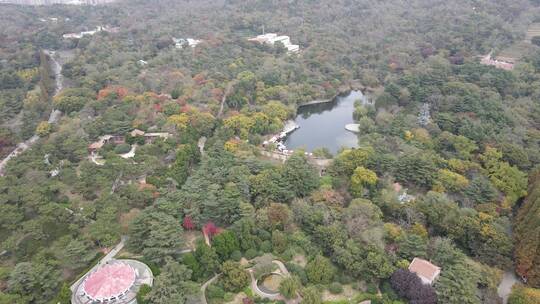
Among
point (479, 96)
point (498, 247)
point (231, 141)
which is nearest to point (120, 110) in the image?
point (231, 141)

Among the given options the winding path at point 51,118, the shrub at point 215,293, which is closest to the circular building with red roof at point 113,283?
the shrub at point 215,293

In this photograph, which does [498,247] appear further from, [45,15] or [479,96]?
[45,15]

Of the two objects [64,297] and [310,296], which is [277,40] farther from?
[64,297]

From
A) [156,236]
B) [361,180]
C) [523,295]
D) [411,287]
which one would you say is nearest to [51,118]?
[156,236]

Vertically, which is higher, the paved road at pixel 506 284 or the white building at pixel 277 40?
the white building at pixel 277 40

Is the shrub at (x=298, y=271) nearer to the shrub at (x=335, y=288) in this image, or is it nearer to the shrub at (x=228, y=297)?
the shrub at (x=335, y=288)

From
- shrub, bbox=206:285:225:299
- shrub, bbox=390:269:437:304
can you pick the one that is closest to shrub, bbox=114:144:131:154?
shrub, bbox=206:285:225:299

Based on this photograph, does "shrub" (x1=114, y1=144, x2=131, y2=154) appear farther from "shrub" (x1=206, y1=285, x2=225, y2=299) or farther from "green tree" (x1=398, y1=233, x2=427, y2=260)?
"green tree" (x1=398, y1=233, x2=427, y2=260)
